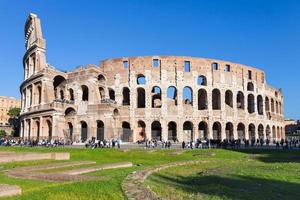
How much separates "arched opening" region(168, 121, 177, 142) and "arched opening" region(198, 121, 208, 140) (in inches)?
135

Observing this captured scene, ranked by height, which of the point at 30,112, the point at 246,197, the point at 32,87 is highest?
the point at 32,87

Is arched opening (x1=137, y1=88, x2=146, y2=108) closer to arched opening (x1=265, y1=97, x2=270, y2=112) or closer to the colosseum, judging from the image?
the colosseum

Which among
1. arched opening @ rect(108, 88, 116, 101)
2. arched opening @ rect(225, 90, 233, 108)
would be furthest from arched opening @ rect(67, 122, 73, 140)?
arched opening @ rect(225, 90, 233, 108)

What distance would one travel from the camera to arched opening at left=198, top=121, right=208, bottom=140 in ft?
153

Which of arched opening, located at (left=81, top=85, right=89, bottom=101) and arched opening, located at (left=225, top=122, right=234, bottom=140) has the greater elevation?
arched opening, located at (left=81, top=85, right=89, bottom=101)

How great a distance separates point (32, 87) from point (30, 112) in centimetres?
373

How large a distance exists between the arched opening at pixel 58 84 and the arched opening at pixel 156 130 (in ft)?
44.5

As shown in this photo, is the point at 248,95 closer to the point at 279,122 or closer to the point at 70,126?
the point at 279,122

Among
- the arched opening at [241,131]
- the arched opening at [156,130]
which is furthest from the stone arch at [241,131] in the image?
the arched opening at [156,130]

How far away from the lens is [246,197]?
8.91 meters

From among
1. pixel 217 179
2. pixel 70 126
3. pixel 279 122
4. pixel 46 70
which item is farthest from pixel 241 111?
pixel 217 179

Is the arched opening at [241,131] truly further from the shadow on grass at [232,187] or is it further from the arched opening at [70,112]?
the shadow on grass at [232,187]

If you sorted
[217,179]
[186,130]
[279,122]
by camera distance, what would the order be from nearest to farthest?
[217,179]
[186,130]
[279,122]

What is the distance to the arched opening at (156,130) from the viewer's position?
1797 inches
